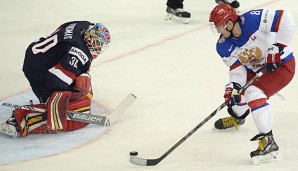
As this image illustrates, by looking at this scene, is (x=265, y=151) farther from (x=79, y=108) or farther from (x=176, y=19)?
(x=176, y=19)

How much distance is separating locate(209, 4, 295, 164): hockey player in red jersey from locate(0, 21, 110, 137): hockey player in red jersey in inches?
33.2

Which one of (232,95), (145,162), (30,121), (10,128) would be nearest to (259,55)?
(232,95)

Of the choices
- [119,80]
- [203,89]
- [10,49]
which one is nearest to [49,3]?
[10,49]

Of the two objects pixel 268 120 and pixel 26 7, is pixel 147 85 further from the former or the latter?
pixel 26 7

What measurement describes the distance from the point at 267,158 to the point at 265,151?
0.04 meters

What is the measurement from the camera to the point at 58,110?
188 inches

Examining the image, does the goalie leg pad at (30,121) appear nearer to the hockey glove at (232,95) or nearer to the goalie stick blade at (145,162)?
the goalie stick blade at (145,162)

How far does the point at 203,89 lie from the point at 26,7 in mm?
3300

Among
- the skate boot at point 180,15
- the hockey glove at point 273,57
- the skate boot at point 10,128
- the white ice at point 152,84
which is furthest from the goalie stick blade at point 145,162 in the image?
the skate boot at point 180,15

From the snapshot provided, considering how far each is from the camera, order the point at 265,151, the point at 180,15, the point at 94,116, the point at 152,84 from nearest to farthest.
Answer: the point at 265,151 < the point at 94,116 < the point at 152,84 < the point at 180,15

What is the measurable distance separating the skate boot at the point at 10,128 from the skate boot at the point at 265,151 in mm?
1445

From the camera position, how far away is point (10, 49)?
6820 mm

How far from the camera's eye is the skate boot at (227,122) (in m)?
4.72

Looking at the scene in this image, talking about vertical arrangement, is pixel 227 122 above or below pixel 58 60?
below
